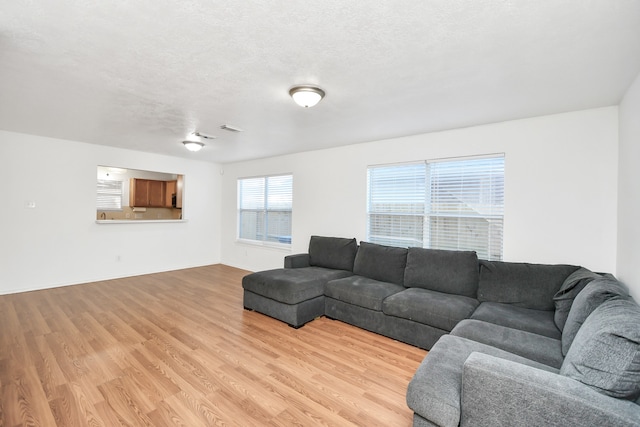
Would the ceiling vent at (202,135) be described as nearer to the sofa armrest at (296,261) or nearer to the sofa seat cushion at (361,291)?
the sofa armrest at (296,261)

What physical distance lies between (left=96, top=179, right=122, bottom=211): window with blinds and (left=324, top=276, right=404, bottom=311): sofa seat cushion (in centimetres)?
641

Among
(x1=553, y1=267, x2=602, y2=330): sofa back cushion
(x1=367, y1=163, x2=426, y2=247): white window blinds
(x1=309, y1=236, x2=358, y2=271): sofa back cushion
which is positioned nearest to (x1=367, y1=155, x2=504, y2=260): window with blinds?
(x1=367, y1=163, x2=426, y2=247): white window blinds

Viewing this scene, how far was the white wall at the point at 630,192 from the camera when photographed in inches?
84.8

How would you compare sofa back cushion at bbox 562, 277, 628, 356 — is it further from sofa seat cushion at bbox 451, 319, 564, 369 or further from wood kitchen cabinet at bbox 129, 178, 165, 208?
wood kitchen cabinet at bbox 129, 178, 165, 208

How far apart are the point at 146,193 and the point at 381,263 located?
6.68m

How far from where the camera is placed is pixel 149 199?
25.3 ft

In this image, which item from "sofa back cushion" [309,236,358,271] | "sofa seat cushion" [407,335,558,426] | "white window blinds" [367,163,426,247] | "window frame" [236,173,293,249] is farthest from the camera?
"window frame" [236,173,293,249]

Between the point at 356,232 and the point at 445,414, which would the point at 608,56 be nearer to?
the point at 445,414

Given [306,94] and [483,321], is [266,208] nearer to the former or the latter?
[306,94]

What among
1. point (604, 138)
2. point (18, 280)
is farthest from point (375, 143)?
point (18, 280)

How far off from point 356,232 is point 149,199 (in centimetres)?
600

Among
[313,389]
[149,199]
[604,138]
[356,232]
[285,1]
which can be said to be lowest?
[313,389]

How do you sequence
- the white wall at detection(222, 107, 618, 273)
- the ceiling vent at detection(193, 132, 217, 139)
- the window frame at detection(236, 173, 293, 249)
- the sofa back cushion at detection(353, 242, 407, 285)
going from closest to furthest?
the white wall at detection(222, 107, 618, 273) < the sofa back cushion at detection(353, 242, 407, 285) < the ceiling vent at detection(193, 132, 217, 139) < the window frame at detection(236, 173, 293, 249)

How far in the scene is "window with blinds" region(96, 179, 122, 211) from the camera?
7023 mm
